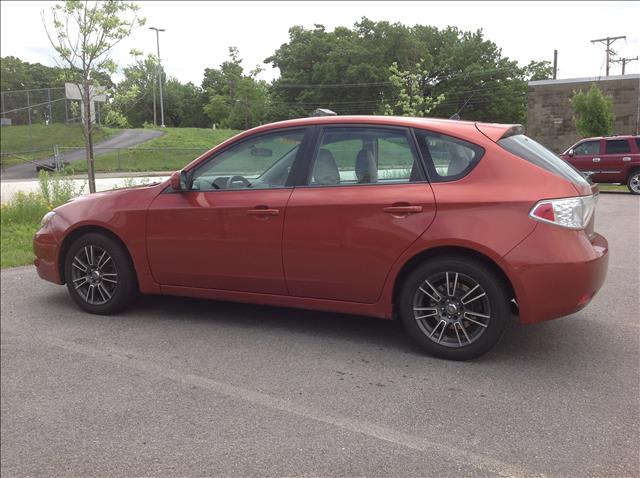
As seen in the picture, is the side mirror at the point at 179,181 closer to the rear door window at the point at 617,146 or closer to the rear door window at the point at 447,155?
the rear door window at the point at 447,155

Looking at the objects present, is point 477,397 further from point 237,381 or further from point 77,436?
point 77,436

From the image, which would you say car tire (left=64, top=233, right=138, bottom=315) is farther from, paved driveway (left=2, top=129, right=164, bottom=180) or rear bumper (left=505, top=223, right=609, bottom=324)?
paved driveway (left=2, top=129, right=164, bottom=180)

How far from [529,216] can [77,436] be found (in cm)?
301

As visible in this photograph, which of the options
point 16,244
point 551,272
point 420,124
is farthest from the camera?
point 16,244

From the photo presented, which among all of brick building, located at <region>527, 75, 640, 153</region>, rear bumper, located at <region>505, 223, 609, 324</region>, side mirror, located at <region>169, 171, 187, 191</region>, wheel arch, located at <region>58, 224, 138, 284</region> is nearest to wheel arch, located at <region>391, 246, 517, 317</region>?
rear bumper, located at <region>505, 223, 609, 324</region>

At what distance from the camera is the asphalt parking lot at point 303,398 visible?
9.11 feet

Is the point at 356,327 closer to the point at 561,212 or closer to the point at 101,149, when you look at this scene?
the point at 561,212

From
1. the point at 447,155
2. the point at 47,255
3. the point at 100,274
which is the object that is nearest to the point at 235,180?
the point at 100,274

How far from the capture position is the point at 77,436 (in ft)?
9.77

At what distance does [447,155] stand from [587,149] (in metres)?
16.5

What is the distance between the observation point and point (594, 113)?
24.2 meters

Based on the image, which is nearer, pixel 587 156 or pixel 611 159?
pixel 611 159

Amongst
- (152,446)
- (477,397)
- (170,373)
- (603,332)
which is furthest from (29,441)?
(603,332)

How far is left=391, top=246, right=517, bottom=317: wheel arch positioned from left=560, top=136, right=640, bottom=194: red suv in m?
15.1
